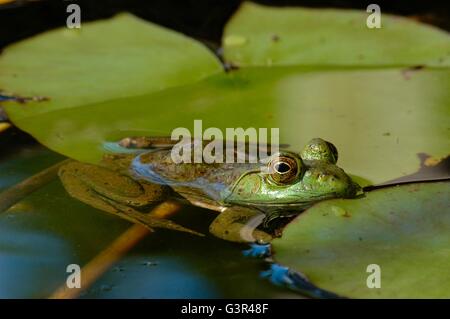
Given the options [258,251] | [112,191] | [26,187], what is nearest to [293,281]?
[258,251]

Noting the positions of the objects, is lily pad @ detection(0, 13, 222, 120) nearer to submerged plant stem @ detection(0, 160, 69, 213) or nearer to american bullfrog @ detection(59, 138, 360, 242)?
submerged plant stem @ detection(0, 160, 69, 213)

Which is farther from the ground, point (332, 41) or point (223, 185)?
point (332, 41)

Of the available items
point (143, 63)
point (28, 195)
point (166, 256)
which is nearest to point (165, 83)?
point (143, 63)

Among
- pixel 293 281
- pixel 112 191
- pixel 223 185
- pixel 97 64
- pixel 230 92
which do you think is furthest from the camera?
pixel 97 64

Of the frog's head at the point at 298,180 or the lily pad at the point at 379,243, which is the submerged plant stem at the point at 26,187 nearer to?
the frog's head at the point at 298,180

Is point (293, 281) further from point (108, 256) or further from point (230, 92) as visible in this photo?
point (230, 92)

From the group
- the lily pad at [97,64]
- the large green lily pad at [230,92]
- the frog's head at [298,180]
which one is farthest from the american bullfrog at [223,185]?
the lily pad at [97,64]
